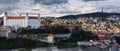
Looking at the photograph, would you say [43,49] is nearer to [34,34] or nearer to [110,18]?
[34,34]

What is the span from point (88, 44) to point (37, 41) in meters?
2.77

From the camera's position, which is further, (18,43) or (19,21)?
(19,21)

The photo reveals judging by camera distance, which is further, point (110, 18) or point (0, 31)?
point (110, 18)

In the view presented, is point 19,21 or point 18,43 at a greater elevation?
point 19,21

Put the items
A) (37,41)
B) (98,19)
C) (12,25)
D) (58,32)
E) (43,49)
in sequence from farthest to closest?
(98,19), (12,25), (58,32), (37,41), (43,49)

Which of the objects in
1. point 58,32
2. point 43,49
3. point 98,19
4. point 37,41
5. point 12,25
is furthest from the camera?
point 98,19

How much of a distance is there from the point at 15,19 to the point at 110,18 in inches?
731

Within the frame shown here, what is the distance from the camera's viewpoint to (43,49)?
23.3 metres

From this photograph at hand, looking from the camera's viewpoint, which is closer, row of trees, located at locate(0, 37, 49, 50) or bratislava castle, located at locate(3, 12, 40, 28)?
row of trees, located at locate(0, 37, 49, 50)

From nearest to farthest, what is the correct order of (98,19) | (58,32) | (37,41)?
1. (37,41)
2. (58,32)
3. (98,19)


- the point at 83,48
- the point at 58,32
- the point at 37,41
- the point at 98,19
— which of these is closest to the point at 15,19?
the point at 58,32

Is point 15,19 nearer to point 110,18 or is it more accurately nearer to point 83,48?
point 83,48

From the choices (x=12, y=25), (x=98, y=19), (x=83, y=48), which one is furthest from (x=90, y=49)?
(x=98, y=19)

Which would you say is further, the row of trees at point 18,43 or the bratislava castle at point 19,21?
the bratislava castle at point 19,21
